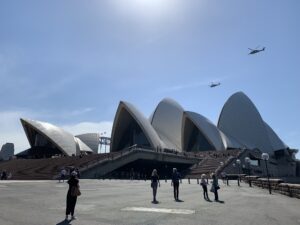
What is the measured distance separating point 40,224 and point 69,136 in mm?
68864

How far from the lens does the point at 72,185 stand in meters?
9.39

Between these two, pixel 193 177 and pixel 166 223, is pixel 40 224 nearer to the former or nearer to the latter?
pixel 166 223

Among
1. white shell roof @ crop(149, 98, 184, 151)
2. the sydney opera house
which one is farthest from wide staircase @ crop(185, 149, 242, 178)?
white shell roof @ crop(149, 98, 184, 151)

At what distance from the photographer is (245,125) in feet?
287

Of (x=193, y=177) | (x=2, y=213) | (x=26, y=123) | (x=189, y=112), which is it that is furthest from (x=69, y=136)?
(x=2, y=213)

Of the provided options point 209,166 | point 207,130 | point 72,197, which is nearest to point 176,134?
point 207,130

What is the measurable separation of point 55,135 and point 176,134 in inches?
1165

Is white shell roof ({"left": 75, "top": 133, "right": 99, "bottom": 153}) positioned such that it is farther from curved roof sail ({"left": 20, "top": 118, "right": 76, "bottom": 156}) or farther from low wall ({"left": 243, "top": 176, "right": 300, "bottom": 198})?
low wall ({"left": 243, "top": 176, "right": 300, "bottom": 198})

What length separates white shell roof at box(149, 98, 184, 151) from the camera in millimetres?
83375

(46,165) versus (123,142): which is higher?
(123,142)

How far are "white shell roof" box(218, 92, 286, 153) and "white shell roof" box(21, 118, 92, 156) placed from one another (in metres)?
38.5

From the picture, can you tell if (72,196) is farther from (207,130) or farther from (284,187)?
(207,130)

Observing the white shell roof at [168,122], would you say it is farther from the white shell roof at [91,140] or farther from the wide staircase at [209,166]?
the wide staircase at [209,166]

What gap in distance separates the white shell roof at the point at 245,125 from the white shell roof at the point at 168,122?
37.5 ft
